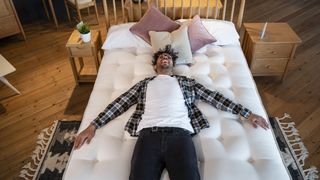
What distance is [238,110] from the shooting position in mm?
1799

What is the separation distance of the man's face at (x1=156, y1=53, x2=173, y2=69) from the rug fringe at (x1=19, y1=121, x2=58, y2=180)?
3.67ft

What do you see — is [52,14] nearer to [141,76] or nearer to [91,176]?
[141,76]

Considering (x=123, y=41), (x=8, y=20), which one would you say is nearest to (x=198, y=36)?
(x=123, y=41)

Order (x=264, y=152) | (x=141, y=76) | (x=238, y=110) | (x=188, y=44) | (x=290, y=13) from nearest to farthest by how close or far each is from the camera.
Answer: (x=264, y=152) < (x=238, y=110) < (x=141, y=76) < (x=188, y=44) < (x=290, y=13)

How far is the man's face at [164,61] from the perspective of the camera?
1.99 metres

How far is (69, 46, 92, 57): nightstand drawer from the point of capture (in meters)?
2.54

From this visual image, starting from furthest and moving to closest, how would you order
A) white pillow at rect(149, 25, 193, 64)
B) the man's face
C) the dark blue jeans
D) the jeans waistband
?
white pillow at rect(149, 25, 193, 64)
the man's face
the jeans waistband
the dark blue jeans

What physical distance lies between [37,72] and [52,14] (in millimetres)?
1157

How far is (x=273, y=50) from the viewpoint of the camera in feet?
8.47

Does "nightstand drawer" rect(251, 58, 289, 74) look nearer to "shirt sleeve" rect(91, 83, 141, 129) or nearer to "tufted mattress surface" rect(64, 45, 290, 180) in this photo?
"tufted mattress surface" rect(64, 45, 290, 180)

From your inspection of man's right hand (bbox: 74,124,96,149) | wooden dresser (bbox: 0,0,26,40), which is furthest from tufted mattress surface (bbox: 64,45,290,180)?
wooden dresser (bbox: 0,0,26,40)

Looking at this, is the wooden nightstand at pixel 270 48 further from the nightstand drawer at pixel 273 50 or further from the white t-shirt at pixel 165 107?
the white t-shirt at pixel 165 107

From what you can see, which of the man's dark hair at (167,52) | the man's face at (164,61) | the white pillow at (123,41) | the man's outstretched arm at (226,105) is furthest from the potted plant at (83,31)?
the man's outstretched arm at (226,105)

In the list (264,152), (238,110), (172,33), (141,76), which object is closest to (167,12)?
(172,33)
